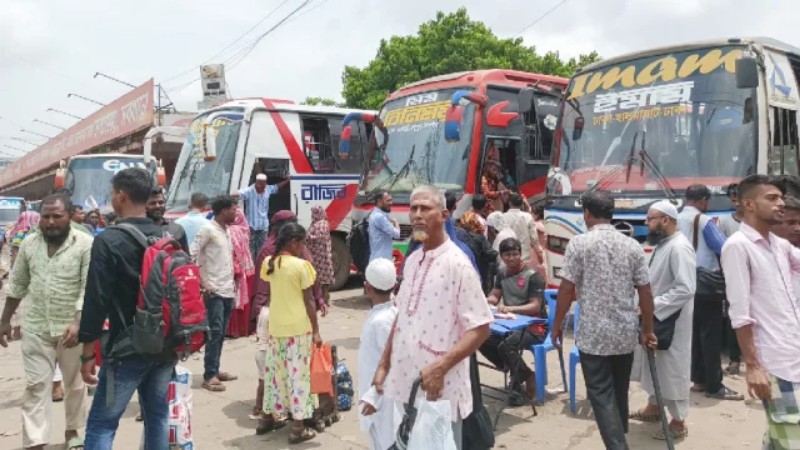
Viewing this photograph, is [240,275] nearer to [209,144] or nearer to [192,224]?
[192,224]

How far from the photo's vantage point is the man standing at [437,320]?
288 centimetres

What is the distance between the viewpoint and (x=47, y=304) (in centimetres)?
450

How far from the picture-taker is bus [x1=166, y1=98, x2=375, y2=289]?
34.8 ft

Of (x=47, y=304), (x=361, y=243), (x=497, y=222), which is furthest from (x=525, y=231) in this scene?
(x=47, y=304)

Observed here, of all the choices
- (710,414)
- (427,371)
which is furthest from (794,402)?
(710,414)

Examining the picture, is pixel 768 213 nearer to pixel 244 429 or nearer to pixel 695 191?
pixel 695 191

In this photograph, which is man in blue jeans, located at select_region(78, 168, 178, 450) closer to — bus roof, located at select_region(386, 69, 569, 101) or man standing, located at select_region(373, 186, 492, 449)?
man standing, located at select_region(373, 186, 492, 449)

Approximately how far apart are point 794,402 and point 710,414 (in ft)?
7.73

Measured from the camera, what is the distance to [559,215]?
7.55 metres

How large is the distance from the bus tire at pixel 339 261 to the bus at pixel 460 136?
1.64 meters

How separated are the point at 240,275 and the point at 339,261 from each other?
420 cm

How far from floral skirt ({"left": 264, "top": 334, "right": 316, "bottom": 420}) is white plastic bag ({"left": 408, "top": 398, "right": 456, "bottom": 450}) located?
7.27 ft

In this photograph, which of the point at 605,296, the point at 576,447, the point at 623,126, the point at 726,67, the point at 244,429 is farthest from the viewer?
the point at 623,126

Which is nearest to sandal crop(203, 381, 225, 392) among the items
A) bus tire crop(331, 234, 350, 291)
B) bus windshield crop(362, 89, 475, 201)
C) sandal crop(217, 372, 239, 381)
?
sandal crop(217, 372, 239, 381)
